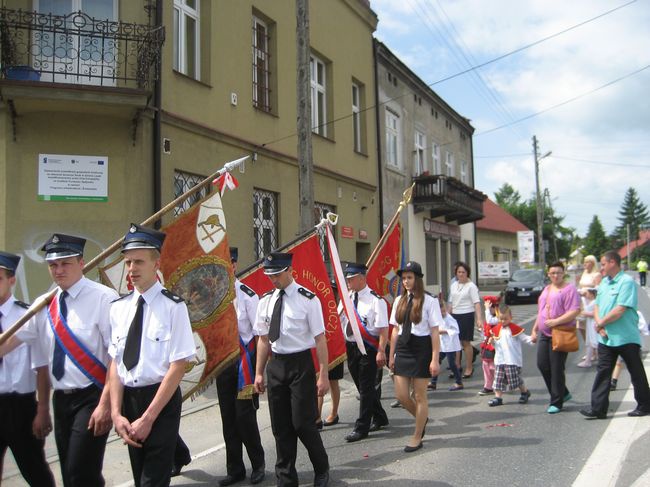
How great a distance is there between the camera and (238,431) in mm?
5207

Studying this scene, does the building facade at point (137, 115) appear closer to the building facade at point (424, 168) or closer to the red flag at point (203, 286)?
the red flag at point (203, 286)

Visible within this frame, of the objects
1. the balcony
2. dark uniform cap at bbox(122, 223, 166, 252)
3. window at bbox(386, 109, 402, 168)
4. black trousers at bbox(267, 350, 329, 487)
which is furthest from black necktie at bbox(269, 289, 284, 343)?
the balcony

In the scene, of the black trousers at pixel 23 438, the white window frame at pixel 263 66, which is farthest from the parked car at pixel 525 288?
the black trousers at pixel 23 438

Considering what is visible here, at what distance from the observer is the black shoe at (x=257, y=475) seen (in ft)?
16.5

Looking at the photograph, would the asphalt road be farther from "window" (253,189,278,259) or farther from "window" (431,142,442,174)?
"window" (431,142,442,174)

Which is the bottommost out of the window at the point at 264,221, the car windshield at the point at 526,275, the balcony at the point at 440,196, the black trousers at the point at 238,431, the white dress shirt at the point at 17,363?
the black trousers at the point at 238,431

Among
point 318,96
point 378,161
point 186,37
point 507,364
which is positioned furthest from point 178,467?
point 378,161

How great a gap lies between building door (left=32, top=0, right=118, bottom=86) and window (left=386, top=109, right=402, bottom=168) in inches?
461

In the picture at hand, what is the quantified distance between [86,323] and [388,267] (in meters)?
5.21

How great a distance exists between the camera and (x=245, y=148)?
476 inches

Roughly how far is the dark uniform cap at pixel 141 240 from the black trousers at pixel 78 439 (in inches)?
35.6

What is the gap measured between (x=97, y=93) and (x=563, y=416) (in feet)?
24.3

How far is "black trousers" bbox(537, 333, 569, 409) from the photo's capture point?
7.09 meters

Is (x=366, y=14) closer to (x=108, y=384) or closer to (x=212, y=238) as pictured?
(x=212, y=238)
